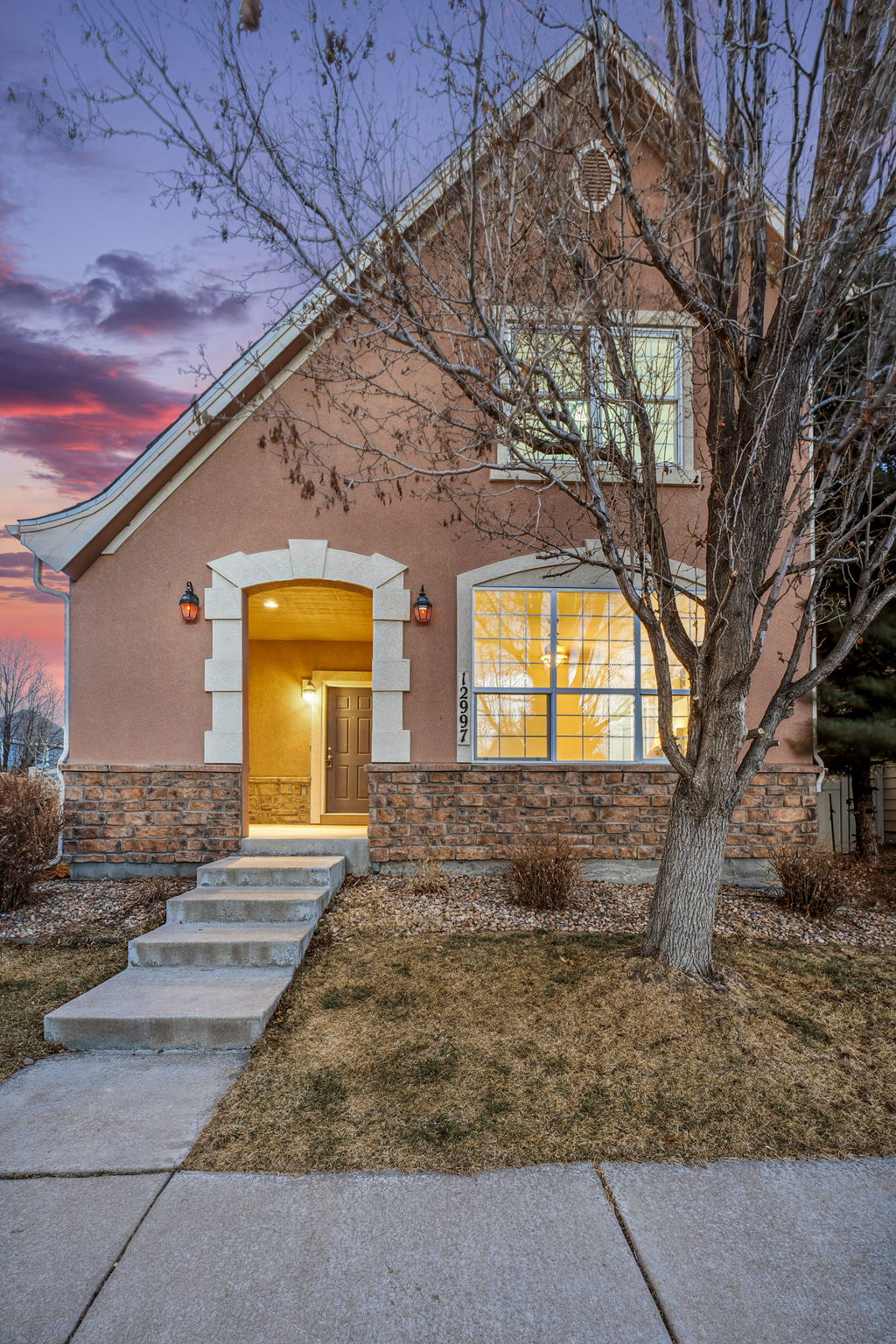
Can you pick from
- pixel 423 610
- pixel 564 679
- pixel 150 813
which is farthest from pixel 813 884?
pixel 150 813

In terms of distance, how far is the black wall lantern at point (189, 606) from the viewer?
7422mm

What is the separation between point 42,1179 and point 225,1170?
27.2 inches

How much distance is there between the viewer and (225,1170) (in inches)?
112

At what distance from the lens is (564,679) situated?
25.3 ft

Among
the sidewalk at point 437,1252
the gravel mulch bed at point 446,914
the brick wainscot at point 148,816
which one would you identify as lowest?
the sidewalk at point 437,1252

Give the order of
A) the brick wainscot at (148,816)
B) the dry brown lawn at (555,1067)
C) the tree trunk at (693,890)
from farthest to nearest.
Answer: the brick wainscot at (148,816)
the tree trunk at (693,890)
the dry brown lawn at (555,1067)

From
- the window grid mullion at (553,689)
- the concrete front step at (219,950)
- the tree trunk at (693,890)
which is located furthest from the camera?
the window grid mullion at (553,689)

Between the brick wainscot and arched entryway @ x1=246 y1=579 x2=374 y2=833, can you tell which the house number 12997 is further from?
arched entryway @ x1=246 y1=579 x2=374 y2=833

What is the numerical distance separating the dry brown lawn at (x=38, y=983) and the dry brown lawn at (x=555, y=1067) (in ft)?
4.35

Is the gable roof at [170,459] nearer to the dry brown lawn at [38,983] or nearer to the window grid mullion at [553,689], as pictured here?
the window grid mullion at [553,689]

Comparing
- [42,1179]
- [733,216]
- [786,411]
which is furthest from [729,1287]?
[733,216]

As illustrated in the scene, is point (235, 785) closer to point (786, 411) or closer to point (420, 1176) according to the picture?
point (420, 1176)

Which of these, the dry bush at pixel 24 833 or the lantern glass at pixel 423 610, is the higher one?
the lantern glass at pixel 423 610

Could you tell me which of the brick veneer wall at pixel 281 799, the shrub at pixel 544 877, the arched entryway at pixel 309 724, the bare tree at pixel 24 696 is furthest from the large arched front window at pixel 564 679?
the bare tree at pixel 24 696
